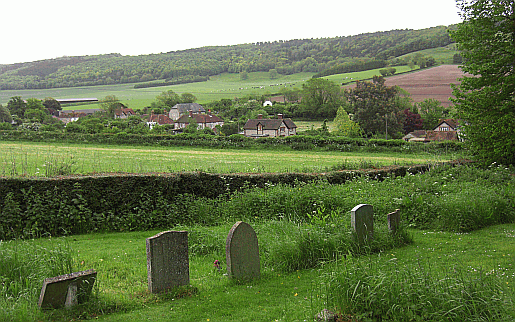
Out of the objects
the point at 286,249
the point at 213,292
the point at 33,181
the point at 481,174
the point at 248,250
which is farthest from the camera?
the point at 481,174

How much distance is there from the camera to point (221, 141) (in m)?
46.0

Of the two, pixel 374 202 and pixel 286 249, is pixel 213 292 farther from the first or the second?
pixel 374 202

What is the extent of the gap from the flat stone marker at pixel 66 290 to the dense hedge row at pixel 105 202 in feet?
20.5

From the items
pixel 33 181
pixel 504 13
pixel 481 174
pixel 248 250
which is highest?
pixel 504 13

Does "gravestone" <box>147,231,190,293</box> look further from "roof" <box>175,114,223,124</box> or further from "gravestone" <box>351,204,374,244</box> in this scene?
"roof" <box>175,114,223,124</box>

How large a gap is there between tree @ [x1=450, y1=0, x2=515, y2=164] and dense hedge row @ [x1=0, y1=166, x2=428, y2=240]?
13993mm

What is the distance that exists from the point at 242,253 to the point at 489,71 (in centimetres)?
2064

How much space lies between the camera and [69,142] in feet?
147

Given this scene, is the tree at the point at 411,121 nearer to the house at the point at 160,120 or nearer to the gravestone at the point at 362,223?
the house at the point at 160,120

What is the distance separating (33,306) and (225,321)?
2770 mm

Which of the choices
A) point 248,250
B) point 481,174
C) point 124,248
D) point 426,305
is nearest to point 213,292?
point 248,250

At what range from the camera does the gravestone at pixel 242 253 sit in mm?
7273

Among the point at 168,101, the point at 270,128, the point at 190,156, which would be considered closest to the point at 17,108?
the point at 270,128

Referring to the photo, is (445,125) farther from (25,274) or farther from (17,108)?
(17,108)
